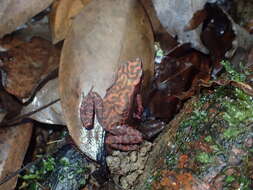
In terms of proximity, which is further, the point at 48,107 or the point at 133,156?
the point at 48,107

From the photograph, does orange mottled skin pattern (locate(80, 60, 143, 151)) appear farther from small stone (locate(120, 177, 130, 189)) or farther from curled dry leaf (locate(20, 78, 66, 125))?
curled dry leaf (locate(20, 78, 66, 125))

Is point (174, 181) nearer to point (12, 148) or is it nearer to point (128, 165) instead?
point (128, 165)

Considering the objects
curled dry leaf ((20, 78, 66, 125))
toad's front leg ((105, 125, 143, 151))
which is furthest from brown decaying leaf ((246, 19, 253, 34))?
curled dry leaf ((20, 78, 66, 125))

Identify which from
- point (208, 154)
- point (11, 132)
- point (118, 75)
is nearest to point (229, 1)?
point (118, 75)

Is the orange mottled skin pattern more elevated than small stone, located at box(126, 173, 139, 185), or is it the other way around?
the orange mottled skin pattern

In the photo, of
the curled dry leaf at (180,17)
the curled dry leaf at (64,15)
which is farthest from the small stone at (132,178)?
the curled dry leaf at (64,15)

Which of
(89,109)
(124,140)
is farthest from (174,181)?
(89,109)

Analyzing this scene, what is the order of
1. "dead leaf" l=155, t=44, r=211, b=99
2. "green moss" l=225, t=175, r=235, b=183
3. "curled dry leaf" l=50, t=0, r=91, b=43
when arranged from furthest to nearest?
"curled dry leaf" l=50, t=0, r=91, b=43
"dead leaf" l=155, t=44, r=211, b=99
"green moss" l=225, t=175, r=235, b=183
